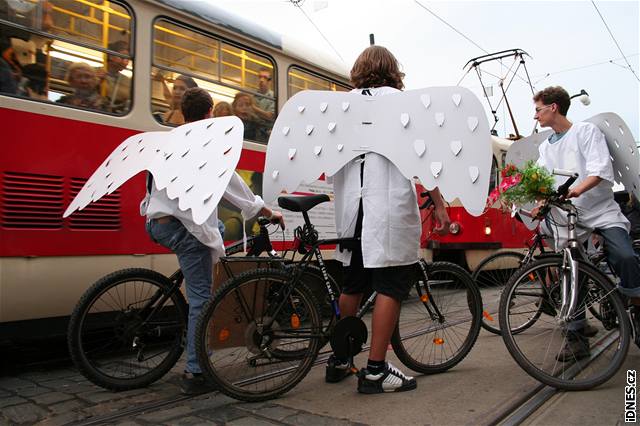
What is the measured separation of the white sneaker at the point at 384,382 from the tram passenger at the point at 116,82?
8.90 feet

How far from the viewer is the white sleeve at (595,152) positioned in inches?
127

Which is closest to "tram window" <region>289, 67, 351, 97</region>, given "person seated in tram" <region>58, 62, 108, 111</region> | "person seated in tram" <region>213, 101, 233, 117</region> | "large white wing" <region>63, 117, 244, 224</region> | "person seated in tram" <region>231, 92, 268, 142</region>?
"person seated in tram" <region>231, 92, 268, 142</region>

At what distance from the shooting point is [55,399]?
2.96 m

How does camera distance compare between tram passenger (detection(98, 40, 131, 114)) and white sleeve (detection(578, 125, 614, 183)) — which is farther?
tram passenger (detection(98, 40, 131, 114))

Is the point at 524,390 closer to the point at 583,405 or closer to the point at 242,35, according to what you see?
the point at 583,405

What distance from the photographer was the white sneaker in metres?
2.89

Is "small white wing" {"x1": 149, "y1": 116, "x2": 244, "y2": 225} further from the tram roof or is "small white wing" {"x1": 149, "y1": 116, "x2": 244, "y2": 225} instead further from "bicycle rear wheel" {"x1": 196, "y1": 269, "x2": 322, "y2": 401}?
the tram roof

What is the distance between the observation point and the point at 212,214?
3.08 metres

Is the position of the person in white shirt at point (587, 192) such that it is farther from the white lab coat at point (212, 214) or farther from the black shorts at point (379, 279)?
the white lab coat at point (212, 214)

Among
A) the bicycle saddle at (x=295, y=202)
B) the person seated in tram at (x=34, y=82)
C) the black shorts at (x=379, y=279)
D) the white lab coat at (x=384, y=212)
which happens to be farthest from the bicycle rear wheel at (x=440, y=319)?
the person seated in tram at (x=34, y=82)

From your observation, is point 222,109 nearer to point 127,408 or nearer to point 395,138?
point 395,138

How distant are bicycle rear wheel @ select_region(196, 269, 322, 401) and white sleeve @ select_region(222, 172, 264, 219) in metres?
0.50

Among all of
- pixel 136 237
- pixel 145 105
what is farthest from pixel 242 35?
pixel 136 237

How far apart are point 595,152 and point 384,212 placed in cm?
160
